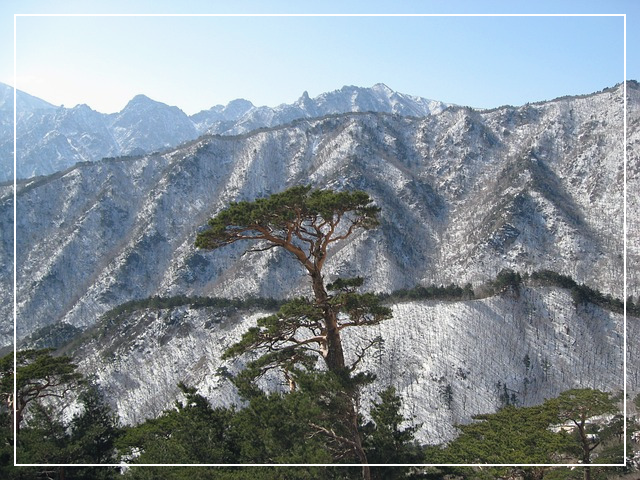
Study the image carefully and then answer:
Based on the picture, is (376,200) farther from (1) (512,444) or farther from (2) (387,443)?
(2) (387,443)

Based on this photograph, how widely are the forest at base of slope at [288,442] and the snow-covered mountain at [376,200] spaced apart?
146 ft

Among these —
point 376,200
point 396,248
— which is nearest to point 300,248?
point 396,248

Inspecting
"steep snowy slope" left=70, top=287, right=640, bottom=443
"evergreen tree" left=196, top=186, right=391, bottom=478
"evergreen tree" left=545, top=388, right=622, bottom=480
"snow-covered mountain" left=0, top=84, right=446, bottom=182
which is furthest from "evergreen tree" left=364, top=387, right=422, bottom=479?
"snow-covered mountain" left=0, top=84, right=446, bottom=182

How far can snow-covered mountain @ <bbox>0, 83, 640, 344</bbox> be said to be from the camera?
63.8 m

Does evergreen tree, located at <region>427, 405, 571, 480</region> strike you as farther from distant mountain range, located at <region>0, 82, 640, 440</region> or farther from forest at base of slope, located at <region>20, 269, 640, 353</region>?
forest at base of slope, located at <region>20, 269, 640, 353</region>

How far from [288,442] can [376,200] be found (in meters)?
67.3

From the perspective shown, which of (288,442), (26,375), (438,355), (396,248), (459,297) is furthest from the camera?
(396,248)

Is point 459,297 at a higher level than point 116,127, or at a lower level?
lower

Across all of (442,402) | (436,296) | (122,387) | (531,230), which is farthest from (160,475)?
(531,230)

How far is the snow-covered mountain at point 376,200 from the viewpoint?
63.8 m

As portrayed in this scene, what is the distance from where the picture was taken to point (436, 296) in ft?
124

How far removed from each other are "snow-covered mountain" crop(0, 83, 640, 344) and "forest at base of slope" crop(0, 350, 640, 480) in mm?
44394

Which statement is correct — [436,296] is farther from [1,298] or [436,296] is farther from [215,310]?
[1,298]

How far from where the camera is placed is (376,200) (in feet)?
247
